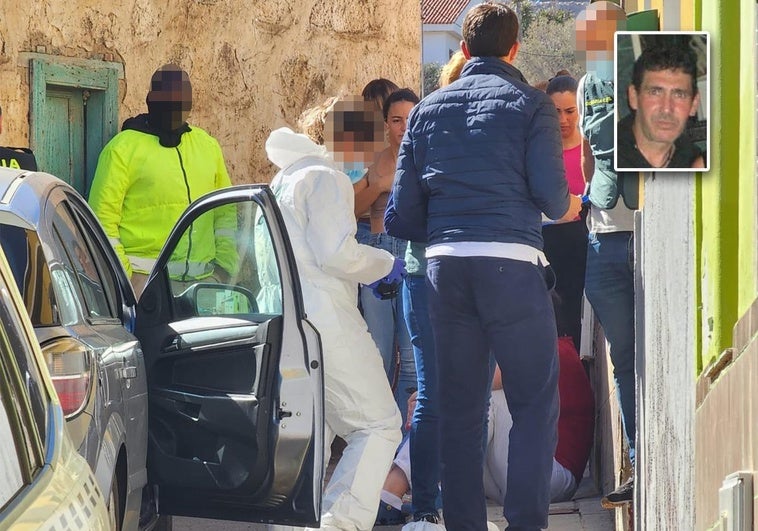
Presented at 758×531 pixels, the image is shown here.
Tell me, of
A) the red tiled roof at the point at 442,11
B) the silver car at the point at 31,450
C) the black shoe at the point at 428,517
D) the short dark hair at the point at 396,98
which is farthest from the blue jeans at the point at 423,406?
the red tiled roof at the point at 442,11

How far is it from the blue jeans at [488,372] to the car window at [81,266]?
4.04ft

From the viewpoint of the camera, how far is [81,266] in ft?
15.7

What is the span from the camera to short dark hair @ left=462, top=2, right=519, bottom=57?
5121 millimetres

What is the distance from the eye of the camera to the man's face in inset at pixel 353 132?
18.9 ft

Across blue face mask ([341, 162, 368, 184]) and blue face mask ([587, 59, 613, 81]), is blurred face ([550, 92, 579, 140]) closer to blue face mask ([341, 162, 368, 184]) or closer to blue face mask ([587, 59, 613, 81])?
blue face mask ([341, 162, 368, 184])

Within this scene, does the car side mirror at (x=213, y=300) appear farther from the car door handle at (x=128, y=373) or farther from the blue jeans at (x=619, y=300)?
the blue jeans at (x=619, y=300)

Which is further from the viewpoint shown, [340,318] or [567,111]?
[567,111]

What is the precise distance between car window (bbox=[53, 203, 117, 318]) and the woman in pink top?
2950mm

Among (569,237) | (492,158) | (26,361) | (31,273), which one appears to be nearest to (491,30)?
(492,158)

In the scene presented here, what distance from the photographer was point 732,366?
8.82 ft

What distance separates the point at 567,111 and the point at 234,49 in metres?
3.35

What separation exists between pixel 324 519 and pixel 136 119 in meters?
3.25

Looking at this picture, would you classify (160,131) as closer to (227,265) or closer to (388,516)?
(227,265)

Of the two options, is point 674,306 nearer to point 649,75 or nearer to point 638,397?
point 638,397
